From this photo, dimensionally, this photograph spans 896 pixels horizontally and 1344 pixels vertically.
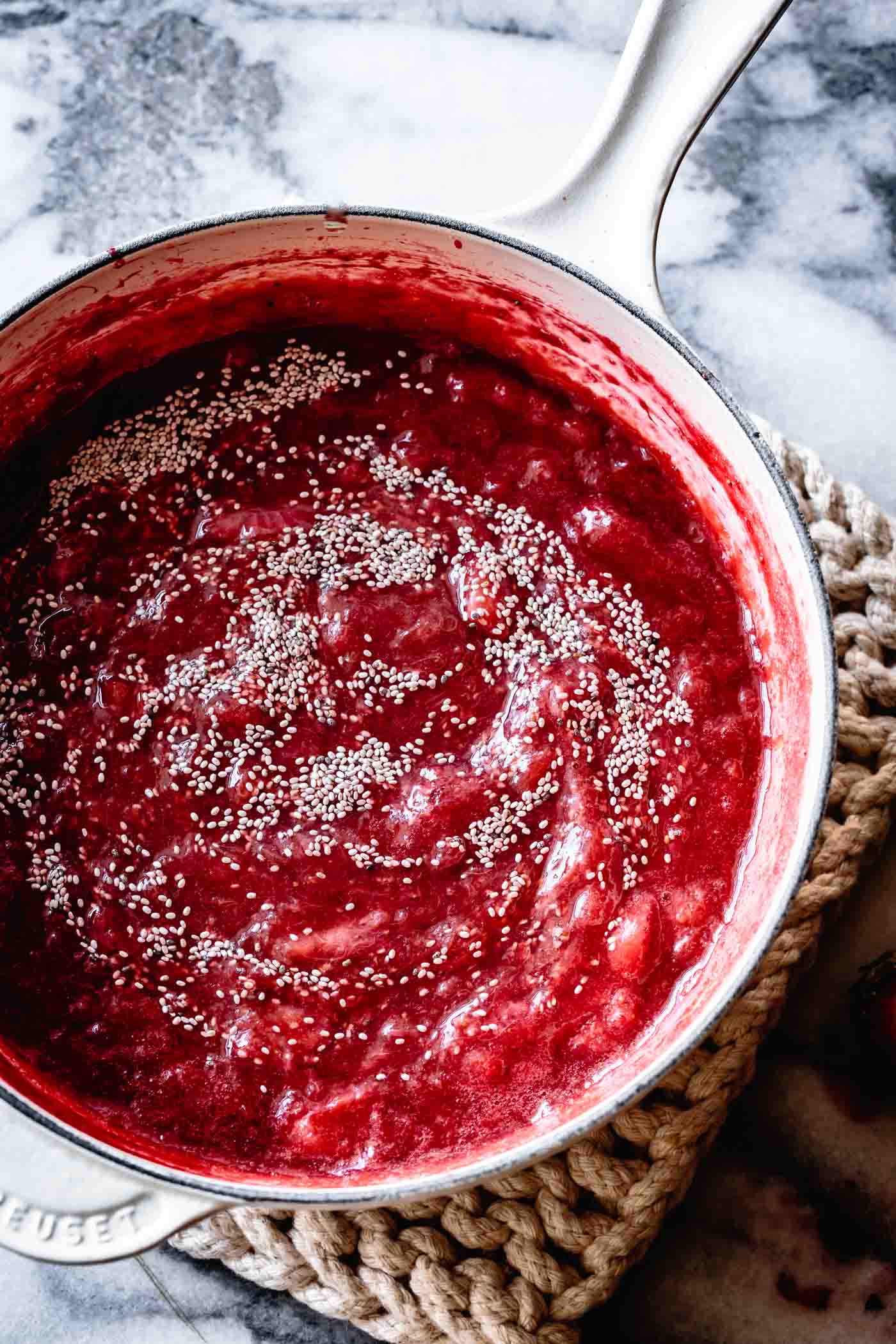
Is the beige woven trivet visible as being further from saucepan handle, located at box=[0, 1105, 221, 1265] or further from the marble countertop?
the marble countertop

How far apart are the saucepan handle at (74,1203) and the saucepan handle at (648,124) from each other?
3.39 feet

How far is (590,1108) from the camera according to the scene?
158 cm

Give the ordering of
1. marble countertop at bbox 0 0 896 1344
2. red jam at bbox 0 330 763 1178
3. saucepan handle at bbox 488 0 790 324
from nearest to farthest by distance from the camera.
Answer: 1. saucepan handle at bbox 488 0 790 324
2. red jam at bbox 0 330 763 1178
3. marble countertop at bbox 0 0 896 1344

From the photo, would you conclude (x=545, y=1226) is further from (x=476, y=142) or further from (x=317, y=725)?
(x=476, y=142)

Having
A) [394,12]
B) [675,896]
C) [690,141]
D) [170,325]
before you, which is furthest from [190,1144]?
[394,12]

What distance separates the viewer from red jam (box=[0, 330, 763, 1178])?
5.57 ft

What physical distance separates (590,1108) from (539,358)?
2.86 feet

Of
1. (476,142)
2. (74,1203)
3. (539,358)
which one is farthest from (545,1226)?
(476,142)

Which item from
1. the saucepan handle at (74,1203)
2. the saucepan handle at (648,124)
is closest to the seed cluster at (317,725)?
the saucepan handle at (74,1203)

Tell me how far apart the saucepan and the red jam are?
47 millimetres

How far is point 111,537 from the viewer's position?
1.82 m

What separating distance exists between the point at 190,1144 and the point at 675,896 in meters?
0.61

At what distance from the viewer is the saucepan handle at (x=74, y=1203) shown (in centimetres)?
146

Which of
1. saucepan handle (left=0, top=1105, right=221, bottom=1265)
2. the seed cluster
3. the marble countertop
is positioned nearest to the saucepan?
saucepan handle (left=0, top=1105, right=221, bottom=1265)
